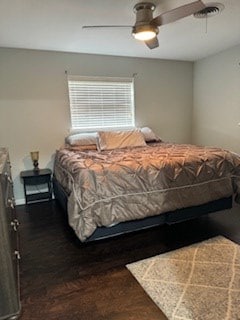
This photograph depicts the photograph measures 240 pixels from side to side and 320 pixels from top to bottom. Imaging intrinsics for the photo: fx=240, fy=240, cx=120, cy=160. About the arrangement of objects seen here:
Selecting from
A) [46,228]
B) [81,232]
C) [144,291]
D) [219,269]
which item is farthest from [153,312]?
[46,228]

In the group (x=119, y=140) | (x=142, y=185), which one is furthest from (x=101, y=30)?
(x=142, y=185)

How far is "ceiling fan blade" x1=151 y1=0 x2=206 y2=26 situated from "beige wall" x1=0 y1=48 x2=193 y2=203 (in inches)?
75.9

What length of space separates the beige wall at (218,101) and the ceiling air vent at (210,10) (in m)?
1.48

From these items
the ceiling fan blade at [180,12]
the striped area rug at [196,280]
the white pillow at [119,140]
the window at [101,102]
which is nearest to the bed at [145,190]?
the striped area rug at [196,280]

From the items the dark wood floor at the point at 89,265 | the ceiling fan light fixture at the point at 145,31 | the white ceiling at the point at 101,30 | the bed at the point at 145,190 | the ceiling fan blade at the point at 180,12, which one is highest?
the white ceiling at the point at 101,30

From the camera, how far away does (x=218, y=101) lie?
4320 millimetres

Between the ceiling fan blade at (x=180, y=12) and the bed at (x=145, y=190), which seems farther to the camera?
the bed at (x=145, y=190)

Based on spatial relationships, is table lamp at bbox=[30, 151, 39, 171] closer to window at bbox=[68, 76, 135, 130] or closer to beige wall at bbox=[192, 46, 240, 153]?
window at bbox=[68, 76, 135, 130]

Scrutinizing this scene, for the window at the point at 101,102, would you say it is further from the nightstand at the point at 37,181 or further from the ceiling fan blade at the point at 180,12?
the ceiling fan blade at the point at 180,12

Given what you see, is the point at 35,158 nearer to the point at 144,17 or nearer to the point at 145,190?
the point at 145,190

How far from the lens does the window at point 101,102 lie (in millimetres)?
3980

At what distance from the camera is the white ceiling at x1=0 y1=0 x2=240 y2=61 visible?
90.7 inches

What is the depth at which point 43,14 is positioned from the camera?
7.95ft

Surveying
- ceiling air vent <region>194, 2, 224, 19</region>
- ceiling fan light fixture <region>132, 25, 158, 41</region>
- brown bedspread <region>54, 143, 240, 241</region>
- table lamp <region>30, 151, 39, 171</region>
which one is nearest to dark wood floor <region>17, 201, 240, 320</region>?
brown bedspread <region>54, 143, 240, 241</region>
